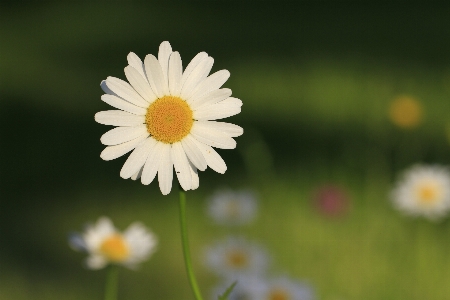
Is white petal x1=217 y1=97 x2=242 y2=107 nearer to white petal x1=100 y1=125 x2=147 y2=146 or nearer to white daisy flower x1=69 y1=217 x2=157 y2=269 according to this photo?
white petal x1=100 y1=125 x2=147 y2=146

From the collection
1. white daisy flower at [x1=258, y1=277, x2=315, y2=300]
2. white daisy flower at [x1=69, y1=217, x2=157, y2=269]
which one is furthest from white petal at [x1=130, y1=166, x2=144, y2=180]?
white daisy flower at [x1=258, y1=277, x2=315, y2=300]

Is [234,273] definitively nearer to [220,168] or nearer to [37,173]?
[220,168]

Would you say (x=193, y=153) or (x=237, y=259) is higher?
(x=237, y=259)

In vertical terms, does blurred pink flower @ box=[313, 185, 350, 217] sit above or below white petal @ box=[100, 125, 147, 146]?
above

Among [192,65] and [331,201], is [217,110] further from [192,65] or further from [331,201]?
[331,201]

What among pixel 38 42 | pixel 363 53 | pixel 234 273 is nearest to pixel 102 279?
pixel 234 273

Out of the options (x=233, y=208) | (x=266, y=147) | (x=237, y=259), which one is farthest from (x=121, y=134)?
(x=266, y=147)
